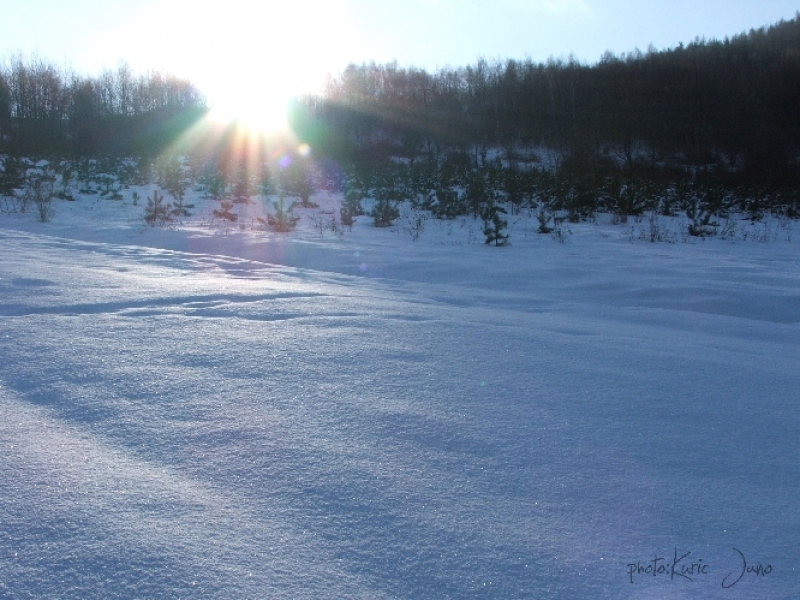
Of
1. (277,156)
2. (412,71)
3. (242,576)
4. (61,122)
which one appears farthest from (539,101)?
(242,576)

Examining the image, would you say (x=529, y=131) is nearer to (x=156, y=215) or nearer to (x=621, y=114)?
(x=621, y=114)

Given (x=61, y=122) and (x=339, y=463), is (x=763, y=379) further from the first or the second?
(x=61, y=122)

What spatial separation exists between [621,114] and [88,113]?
22.0m

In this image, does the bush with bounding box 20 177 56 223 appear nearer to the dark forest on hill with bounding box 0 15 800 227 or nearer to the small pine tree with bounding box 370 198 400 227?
the dark forest on hill with bounding box 0 15 800 227

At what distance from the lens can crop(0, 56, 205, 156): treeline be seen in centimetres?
1948

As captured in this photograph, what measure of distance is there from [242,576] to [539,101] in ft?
98.3

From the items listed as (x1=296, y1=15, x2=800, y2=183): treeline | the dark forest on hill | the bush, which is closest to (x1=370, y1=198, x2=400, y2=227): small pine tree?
the dark forest on hill

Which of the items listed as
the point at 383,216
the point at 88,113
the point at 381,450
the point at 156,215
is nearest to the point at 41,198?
the point at 156,215

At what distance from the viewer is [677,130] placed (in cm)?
2352

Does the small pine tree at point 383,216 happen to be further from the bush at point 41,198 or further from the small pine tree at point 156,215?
the bush at point 41,198

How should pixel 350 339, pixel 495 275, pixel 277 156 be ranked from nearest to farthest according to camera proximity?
pixel 350 339, pixel 495 275, pixel 277 156

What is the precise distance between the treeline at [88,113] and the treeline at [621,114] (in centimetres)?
620

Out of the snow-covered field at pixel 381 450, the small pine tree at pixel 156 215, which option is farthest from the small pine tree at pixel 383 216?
the snow-covered field at pixel 381 450

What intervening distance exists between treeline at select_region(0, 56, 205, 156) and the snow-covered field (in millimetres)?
16958
